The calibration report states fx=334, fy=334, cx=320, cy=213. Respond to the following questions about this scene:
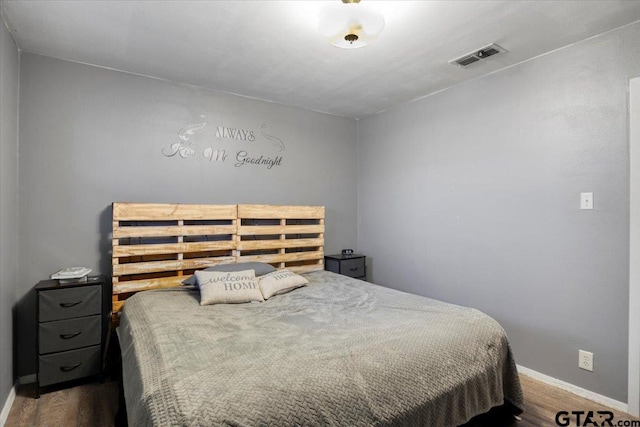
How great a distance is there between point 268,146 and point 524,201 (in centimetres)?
247

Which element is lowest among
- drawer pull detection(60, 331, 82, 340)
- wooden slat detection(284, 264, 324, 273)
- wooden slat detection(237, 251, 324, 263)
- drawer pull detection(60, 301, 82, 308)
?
drawer pull detection(60, 331, 82, 340)

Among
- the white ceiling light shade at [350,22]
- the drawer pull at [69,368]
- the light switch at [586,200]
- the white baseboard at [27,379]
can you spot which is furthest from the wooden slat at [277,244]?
the light switch at [586,200]

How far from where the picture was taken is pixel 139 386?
51.7 inches

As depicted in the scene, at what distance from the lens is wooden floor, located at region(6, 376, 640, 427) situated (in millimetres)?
2018

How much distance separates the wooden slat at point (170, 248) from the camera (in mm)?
2686

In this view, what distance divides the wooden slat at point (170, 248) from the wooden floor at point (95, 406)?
0.98 metres

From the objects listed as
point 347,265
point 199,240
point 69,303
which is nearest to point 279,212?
point 199,240

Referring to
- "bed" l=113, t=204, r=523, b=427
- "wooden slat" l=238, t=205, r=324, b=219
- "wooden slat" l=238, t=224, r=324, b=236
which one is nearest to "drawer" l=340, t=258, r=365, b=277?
"wooden slat" l=238, t=224, r=324, b=236

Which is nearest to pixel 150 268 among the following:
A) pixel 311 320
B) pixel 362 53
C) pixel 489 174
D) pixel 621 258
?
pixel 311 320

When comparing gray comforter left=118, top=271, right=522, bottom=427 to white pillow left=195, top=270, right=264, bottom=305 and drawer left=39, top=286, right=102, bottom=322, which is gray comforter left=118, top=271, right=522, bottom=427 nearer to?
white pillow left=195, top=270, right=264, bottom=305

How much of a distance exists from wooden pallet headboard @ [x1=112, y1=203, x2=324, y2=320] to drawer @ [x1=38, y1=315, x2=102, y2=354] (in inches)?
8.6

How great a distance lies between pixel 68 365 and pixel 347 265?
2579 millimetres

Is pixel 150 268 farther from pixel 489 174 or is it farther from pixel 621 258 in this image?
pixel 621 258

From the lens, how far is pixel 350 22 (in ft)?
5.94
